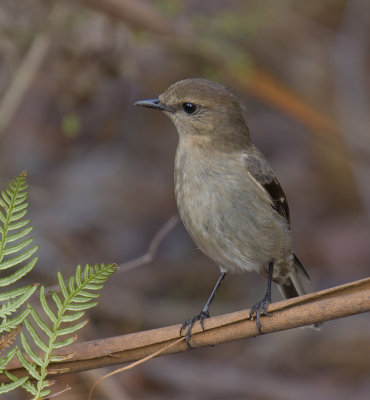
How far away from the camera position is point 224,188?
4.04m

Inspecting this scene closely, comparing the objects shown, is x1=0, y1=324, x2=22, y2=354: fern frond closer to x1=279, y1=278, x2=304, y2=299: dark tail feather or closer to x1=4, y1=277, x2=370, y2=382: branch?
x1=4, y1=277, x2=370, y2=382: branch

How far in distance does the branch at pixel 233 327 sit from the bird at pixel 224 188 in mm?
1162

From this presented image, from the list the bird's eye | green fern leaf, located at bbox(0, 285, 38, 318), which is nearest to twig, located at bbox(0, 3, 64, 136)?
the bird's eye

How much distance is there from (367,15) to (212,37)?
4901 mm

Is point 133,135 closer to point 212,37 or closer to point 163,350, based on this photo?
point 212,37

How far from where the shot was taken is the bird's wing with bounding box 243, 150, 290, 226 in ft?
14.1

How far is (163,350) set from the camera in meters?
2.66

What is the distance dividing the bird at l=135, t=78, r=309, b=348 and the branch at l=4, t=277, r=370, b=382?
1.16m

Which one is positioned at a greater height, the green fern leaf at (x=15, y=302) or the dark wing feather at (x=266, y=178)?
the green fern leaf at (x=15, y=302)

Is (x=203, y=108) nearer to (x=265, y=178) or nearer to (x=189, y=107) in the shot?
(x=189, y=107)

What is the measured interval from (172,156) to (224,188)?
5.06 metres

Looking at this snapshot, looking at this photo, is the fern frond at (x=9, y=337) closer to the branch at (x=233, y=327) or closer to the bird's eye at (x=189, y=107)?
the branch at (x=233, y=327)

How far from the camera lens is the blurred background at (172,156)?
565 centimetres

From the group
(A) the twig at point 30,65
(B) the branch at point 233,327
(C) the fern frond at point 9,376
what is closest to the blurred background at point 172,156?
(A) the twig at point 30,65
